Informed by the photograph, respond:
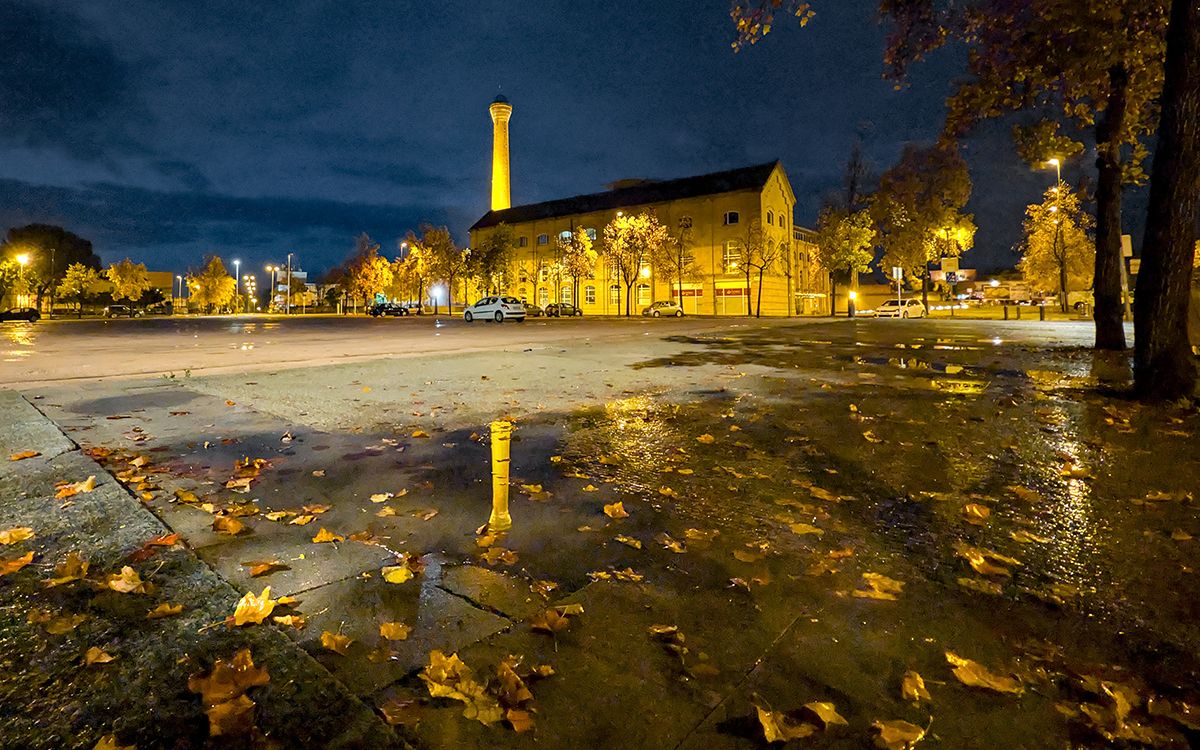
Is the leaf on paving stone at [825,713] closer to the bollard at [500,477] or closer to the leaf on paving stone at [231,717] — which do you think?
the leaf on paving stone at [231,717]

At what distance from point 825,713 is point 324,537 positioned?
272 cm

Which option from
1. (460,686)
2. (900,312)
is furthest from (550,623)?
(900,312)

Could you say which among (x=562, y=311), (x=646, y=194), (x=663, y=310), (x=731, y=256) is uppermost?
(x=646, y=194)

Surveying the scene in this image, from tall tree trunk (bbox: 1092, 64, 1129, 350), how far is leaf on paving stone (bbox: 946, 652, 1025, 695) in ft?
52.0

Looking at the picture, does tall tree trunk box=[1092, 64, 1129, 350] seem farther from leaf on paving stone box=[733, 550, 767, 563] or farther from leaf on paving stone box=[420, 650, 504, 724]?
leaf on paving stone box=[420, 650, 504, 724]

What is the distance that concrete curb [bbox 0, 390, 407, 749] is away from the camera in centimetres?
179

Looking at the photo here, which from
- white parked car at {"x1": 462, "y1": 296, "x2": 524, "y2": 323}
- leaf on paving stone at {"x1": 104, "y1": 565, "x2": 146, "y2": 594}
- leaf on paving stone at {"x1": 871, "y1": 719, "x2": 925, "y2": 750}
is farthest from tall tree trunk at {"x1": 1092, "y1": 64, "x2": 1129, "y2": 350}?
white parked car at {"x1": 462, "y1": 296, "x2": 524, "y2": 323}

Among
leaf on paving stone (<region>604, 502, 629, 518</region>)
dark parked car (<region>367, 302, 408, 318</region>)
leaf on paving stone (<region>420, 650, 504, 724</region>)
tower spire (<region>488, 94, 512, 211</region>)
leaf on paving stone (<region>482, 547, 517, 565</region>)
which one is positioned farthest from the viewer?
tower spire (<region>488, 94, 512, 211</region>)

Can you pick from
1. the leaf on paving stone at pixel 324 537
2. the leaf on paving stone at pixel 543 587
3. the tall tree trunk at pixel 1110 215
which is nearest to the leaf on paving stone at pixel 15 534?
the leaf on paving stone at pixel 324 537

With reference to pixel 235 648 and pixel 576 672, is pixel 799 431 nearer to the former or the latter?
pixel 576 672

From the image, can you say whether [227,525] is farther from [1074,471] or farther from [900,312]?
[900,312]

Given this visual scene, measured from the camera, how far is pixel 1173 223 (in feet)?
25.0

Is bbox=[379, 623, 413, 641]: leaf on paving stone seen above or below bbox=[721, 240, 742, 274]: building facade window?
below

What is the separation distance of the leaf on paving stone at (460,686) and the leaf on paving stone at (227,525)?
1904 mm
